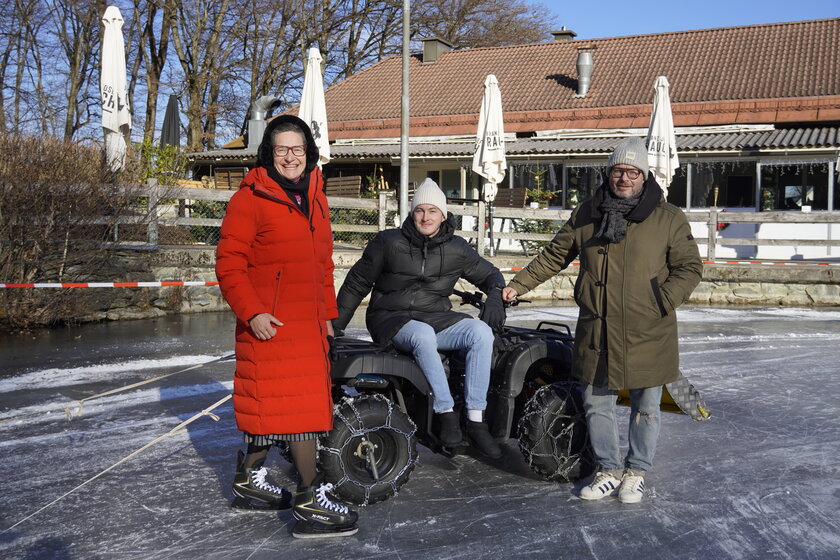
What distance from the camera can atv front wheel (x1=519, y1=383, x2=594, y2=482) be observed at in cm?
477

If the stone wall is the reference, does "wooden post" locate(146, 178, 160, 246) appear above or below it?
above

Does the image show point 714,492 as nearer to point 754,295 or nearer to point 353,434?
point 353,434

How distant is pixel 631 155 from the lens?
14.8ft

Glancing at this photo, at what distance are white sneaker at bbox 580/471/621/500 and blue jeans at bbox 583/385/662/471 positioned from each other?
6cm

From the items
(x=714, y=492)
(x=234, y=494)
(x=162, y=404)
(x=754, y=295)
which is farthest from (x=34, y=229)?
(x=754, y=295)

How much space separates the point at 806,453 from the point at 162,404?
453 centimetres

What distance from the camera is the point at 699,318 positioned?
12594 millimetres

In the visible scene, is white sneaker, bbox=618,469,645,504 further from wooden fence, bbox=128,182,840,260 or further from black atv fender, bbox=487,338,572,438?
wooden fence, bbox=128,182,840,260

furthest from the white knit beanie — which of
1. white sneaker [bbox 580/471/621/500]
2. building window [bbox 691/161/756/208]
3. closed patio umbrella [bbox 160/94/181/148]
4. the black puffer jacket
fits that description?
closed patio umbrella [bbox 160/94/181/148]

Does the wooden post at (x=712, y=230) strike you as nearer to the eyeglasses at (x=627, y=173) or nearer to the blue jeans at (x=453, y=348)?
the eyeglasses at (x=627, y=173)

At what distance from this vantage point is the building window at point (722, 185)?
822 inches

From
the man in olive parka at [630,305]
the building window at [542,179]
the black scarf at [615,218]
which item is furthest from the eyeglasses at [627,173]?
the building window at [542,179]

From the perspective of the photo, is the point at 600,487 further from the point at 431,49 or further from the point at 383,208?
the point at 431,49

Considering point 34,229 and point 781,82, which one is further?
point 781,82
